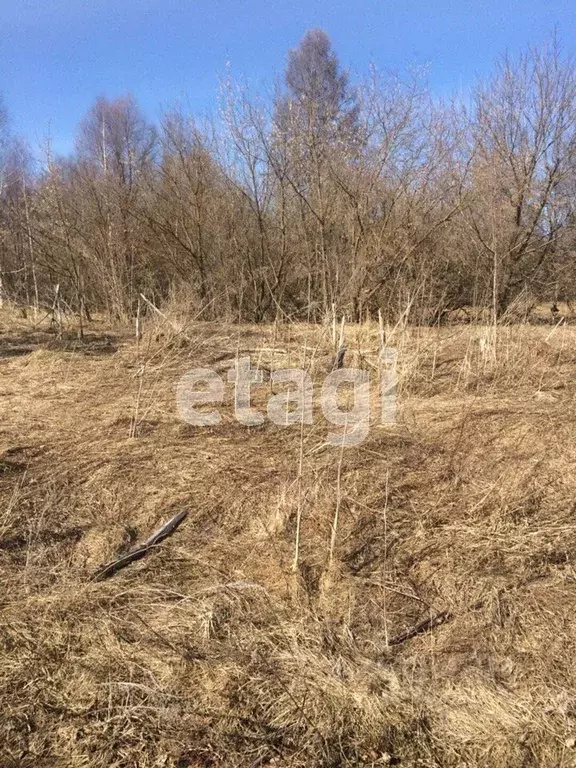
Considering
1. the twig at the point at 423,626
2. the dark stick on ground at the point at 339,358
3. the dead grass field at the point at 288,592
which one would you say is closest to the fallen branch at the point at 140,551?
the dead grass field at the point at 288,592

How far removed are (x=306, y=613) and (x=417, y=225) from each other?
324 inches

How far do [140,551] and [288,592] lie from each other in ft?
2.49

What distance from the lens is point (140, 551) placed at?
2.76 metres

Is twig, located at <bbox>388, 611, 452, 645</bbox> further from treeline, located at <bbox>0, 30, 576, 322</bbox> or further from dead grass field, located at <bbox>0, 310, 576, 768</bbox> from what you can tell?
treeline, located at <bbox>0, 30, 576, 322</bbox>

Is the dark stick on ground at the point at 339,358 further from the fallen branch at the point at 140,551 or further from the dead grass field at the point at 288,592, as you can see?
the fallen branch at the point at 140,551

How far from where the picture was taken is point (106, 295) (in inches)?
431

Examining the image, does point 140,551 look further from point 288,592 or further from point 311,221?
point 311,221

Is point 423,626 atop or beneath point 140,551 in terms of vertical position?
beneath

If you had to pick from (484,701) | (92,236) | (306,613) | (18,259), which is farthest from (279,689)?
(18,259)

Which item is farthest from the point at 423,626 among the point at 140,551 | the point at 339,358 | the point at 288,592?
the point at 339,358

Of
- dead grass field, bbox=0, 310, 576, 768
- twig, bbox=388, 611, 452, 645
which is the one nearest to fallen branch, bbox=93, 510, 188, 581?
dead grass field, bbox=0, 310, 576, 768

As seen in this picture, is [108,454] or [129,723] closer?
[129,723]

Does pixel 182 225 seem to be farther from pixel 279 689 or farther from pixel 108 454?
pixel 279 689

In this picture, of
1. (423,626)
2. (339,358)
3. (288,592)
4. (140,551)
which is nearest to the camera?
(423,626)
